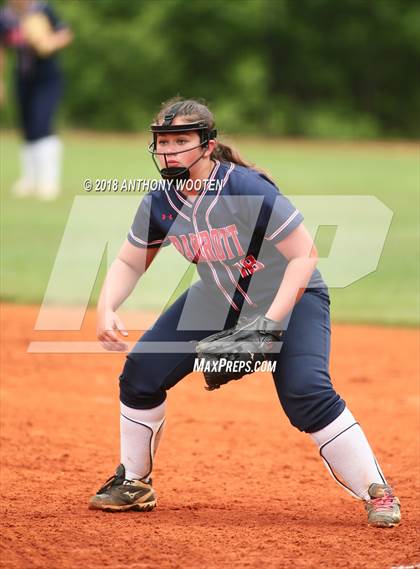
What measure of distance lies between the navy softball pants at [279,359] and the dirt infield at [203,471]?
492mm

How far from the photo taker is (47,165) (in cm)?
1537

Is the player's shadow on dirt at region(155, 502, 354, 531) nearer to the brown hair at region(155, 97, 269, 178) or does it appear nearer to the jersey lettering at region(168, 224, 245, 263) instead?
the jersey lettering at region(168, 224, 245, 263)

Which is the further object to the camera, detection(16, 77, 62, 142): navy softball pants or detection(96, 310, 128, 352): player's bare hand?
detection(16, 77, 62, 142): navy softball pants

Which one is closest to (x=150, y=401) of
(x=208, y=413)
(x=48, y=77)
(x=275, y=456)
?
(x=275, y=456)

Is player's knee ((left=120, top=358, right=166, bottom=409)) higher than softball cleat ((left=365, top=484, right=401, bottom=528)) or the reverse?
higher

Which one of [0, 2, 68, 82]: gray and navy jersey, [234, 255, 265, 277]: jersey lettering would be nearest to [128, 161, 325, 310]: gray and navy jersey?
[234, 255, 265, 277]: jersey lettering

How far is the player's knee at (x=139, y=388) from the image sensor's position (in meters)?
4.32

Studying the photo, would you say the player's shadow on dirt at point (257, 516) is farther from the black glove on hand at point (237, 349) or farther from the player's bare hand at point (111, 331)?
the player's bare hand at point (111, 331)

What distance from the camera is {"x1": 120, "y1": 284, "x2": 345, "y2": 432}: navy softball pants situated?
4.12m

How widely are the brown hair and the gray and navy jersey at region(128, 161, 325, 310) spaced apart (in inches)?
2.0

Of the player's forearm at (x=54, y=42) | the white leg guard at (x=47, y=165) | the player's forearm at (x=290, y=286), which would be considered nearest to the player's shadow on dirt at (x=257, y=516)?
the player's forearm at (x=290, y=286)

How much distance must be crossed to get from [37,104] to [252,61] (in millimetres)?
17287

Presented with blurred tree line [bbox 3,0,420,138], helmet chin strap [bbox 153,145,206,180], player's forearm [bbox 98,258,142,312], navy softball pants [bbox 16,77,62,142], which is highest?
helmet chin strap [bbox 153,145,206,180]

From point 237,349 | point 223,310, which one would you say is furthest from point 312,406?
point 223,310
